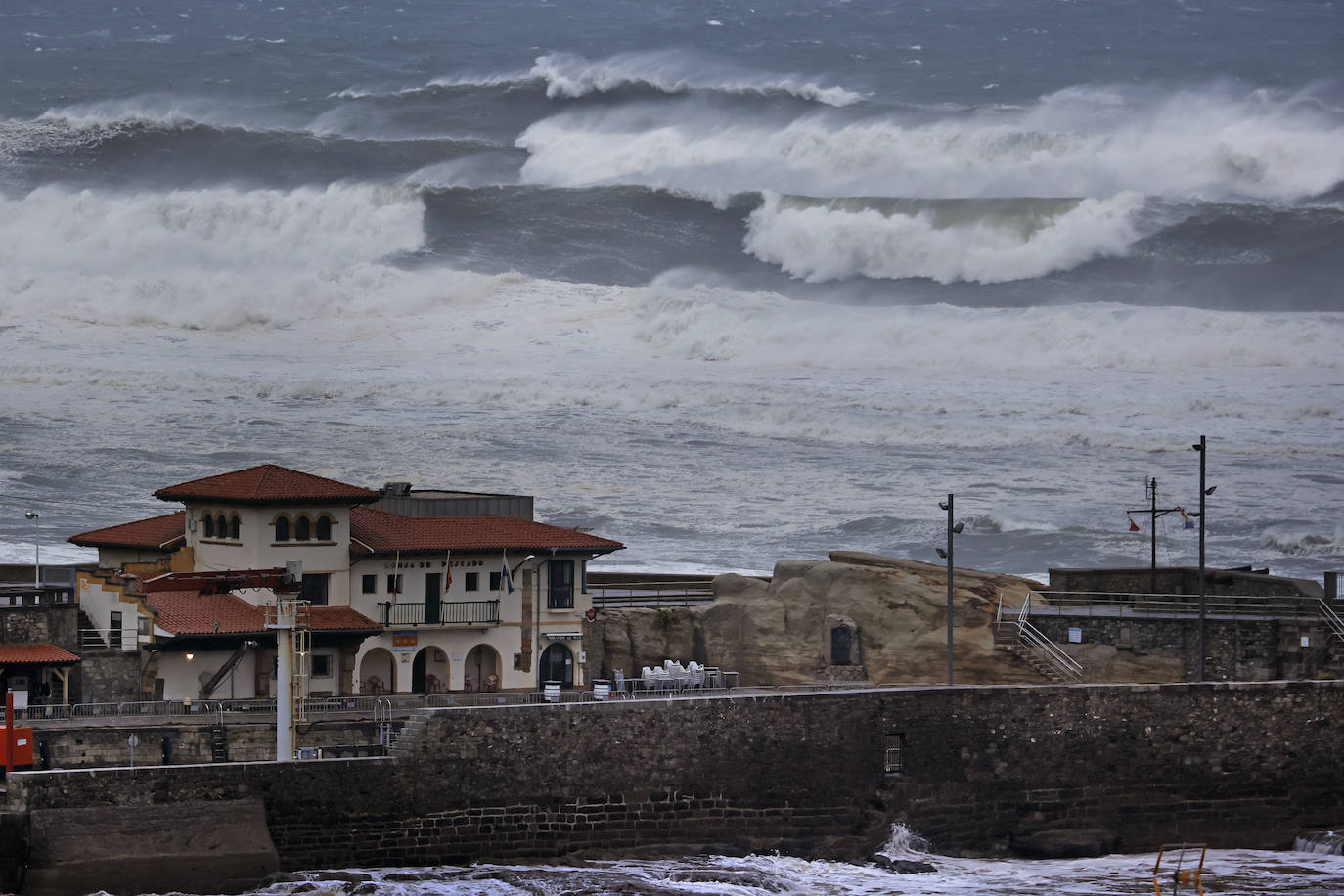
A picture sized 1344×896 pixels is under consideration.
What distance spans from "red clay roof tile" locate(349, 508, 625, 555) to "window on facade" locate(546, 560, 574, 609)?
1.84 ft

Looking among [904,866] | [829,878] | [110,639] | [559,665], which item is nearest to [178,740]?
[110,639]

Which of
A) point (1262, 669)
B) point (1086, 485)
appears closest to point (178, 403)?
point (1086, 485)

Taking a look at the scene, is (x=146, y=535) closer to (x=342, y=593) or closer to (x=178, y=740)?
(x=342, y=593)

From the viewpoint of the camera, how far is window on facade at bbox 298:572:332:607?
53.9m

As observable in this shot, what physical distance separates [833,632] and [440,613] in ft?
31.5

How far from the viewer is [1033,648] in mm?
57000

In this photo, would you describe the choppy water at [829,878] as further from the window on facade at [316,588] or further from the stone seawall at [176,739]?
the window on facade at [316,588]

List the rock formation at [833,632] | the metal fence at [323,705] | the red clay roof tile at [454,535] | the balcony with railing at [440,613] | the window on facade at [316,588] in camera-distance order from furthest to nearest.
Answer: the rock formation at [833,632] → the red clay roof tile at [454,535] → the balcony with railing at [440,613] → the window on facade at [316,588] → the metal fence at [323,705]

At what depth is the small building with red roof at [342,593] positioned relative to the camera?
51.3m

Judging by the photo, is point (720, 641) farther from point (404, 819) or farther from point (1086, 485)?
point (1086, 485)

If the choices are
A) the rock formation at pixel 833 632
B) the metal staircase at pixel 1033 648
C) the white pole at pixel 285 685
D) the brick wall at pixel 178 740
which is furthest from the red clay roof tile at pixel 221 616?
the metal staircase at pixel 1033 648

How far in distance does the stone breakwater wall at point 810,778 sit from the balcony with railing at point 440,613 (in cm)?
766

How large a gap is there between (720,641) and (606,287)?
193 feet

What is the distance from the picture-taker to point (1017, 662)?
56.7 m
